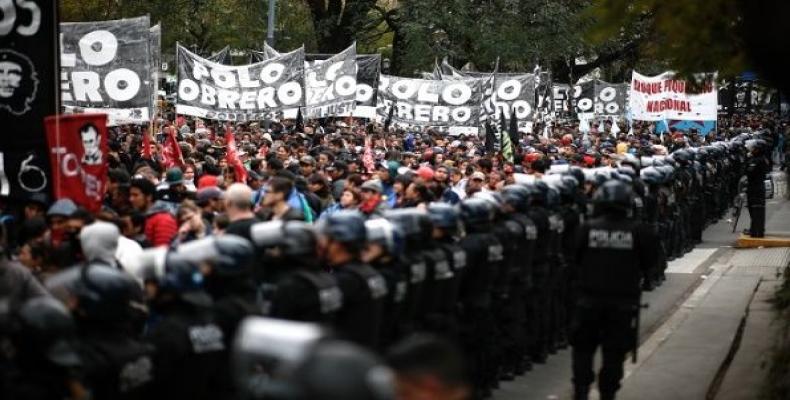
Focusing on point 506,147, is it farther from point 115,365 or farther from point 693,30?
point 115,365

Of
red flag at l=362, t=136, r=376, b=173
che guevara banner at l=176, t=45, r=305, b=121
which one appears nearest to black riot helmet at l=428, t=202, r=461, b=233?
red flag at l=362, t=136, r=376, b=173

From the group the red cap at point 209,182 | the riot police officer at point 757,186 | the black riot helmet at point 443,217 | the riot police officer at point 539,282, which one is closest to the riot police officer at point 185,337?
the black riot helmet at point 443,217

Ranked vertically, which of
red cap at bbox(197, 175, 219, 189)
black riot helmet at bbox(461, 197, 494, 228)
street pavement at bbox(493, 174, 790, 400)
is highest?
red cap at bbox(197, 175, 219, 189)

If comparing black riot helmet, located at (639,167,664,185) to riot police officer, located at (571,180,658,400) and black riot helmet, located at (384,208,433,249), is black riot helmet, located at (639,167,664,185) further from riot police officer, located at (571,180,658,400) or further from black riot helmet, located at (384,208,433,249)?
black riot helmet, located at (384,208,433,249)

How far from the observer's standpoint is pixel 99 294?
22.7 ft

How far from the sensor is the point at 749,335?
49.5 ft

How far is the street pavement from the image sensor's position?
12258 mm

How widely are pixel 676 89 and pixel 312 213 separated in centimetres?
2090

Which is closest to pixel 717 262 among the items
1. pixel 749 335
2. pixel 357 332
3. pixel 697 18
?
pixel 749 335

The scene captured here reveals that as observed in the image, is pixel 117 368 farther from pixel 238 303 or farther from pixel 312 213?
pixel 312 213

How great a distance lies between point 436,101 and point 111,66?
13.1 metres

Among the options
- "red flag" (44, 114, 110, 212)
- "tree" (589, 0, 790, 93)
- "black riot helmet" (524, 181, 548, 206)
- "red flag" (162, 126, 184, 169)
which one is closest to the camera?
"tree" (589, 0, 790, 93)

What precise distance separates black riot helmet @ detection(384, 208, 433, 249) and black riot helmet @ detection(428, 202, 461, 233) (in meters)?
0.36

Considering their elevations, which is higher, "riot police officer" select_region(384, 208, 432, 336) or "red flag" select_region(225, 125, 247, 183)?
"red flag" select_region(225, 125, 247, 183)
